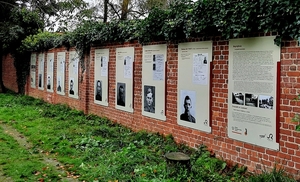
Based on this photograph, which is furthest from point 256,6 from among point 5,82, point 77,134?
point 5,82

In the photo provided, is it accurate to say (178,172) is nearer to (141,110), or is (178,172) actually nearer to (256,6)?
(256,6)

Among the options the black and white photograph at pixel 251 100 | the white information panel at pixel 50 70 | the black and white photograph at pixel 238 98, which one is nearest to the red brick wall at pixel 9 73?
the white information panel at pixel 50 70

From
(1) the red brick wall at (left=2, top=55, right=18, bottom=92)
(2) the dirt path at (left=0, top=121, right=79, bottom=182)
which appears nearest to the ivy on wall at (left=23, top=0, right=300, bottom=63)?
(2) the dirt path at (left=0, top=121, right=79, bottom=182)

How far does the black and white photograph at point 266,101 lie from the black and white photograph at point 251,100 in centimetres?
8

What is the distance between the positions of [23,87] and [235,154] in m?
16.1

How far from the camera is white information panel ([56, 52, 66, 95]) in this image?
13430 mm

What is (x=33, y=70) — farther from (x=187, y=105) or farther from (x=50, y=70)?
(x=187, y=105)

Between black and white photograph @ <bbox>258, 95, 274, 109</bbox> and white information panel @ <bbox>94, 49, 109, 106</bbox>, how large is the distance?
602cm

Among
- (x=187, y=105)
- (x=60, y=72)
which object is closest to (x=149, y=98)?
(x=187, y=105)

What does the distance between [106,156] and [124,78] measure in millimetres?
3365

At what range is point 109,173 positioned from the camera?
16.7 ft

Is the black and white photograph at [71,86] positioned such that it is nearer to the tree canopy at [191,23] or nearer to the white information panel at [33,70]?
the tree canopy at [191,23]

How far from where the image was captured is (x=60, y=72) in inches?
543

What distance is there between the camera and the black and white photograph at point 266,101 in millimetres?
4703
